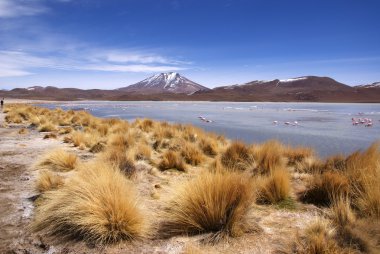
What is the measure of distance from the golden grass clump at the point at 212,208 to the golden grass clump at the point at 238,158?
254 centimetres

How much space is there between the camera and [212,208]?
10.3 feet

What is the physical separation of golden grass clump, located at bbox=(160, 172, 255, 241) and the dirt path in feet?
4.00

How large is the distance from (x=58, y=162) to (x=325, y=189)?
4.17m

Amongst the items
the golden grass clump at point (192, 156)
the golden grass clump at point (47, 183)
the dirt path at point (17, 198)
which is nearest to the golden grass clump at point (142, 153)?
the golden grass clump at point (192, 156)

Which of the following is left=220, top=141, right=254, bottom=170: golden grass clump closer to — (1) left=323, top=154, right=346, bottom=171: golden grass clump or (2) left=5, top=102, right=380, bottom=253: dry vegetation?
(1) left=323, top=154, right=346, bottom=171: golden grass clump

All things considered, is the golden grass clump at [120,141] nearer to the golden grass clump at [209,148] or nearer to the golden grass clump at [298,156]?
the golden grass clump at [209,148]

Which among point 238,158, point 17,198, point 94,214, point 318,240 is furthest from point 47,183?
point 238,158

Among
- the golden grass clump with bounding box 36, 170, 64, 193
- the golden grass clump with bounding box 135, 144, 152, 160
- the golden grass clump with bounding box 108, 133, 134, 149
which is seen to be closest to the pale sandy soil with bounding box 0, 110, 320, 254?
the golden grass clump with bounding box 36, 170, 64, 193

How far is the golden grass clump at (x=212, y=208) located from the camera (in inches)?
124

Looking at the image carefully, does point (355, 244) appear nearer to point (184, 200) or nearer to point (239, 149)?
point (184, 200)

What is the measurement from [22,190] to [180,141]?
4.48 metres

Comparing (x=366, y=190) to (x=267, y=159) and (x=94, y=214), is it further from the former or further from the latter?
(x=94, y=214)

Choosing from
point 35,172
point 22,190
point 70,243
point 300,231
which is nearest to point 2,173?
point 35,172

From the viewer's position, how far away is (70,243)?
2.96 m
